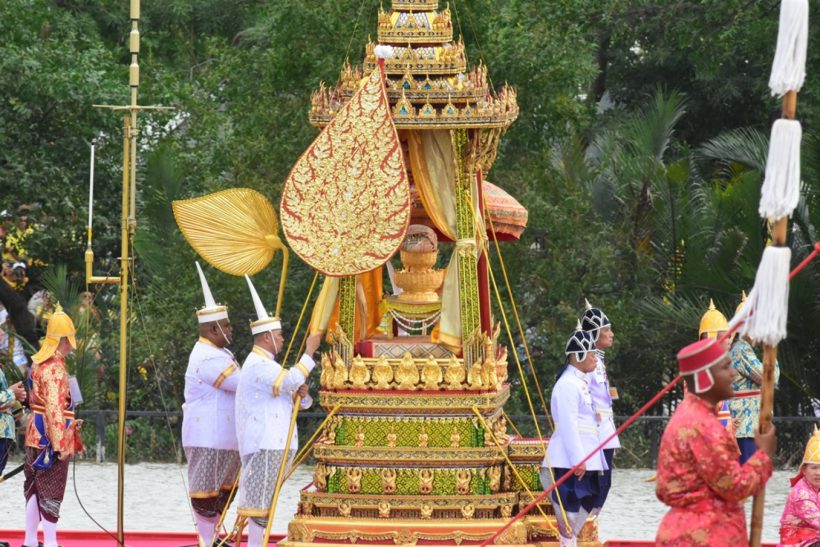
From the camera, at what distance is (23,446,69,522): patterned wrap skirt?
1231 cm

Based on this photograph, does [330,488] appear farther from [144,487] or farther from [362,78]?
[144,487]

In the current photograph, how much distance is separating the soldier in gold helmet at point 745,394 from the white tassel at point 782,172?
17.9ft

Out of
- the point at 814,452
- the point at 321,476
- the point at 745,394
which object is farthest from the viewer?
the point at 745,394

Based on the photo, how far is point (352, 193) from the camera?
11766 mm

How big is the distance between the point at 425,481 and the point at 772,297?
4382 mm

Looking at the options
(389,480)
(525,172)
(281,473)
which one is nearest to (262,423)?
(281,473)

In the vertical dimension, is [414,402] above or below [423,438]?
above

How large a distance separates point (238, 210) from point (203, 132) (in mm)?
7668

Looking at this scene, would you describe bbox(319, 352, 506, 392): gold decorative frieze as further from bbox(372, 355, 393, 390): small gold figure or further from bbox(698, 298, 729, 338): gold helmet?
bbox(698, 298, 729, 338): gold helmet

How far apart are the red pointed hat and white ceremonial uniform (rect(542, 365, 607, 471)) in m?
3.27

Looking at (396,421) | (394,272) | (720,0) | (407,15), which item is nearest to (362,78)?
(407,15)

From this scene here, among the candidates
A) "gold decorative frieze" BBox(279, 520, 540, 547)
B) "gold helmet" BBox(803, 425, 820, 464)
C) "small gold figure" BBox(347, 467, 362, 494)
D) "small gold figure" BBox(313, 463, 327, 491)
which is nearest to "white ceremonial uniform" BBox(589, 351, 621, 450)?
"gold decorative frieze" BBox(279, 520, 540, 547)

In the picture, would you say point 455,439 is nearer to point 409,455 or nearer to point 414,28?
point 409,455

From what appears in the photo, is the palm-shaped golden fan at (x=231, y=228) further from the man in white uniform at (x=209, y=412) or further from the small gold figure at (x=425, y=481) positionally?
the small gold figure at (x=425, y=481)
